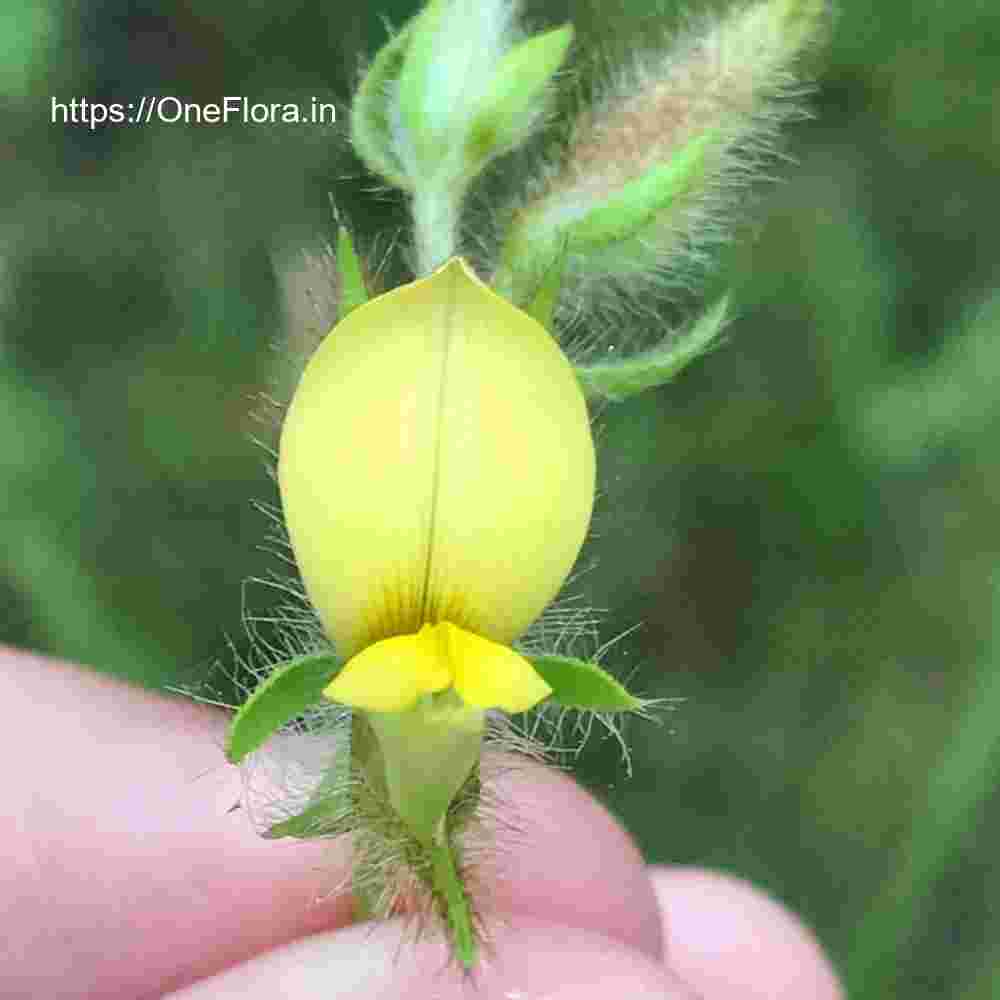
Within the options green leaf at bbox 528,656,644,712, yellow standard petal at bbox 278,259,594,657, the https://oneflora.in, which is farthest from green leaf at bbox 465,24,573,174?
green leaf at bbox 528,656,644,712

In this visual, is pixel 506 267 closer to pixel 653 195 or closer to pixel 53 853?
pixel 653 195

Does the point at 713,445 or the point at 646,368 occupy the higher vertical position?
the point at 646,368

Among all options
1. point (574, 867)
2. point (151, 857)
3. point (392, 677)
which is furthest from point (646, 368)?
point (151, 857)

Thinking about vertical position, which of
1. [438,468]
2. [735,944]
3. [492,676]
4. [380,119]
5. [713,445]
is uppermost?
[380,119]

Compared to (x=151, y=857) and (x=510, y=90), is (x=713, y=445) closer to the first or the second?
(x=151, y=857)

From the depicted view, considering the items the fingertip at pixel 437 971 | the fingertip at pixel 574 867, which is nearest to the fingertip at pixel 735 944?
the fingertip at pixel 574 867

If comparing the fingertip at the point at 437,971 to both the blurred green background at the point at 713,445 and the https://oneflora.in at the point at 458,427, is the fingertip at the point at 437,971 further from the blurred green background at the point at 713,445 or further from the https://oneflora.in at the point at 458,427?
the blurred green background at the point at 713,445

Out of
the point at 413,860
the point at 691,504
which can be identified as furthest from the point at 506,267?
the point at 691,504

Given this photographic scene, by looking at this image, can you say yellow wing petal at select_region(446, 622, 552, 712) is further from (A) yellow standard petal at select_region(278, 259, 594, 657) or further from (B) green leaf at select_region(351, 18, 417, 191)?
(B) green leaf at select_region(351, 18, 417, 191)
